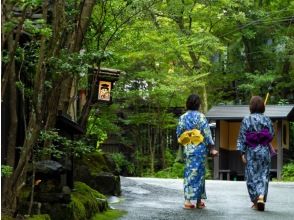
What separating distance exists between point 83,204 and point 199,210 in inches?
85.9

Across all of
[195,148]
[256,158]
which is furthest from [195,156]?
[256,158]

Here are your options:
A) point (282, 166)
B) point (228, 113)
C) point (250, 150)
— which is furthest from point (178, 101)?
point (250, 150)

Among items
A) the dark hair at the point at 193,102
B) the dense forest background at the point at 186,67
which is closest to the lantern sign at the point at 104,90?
the dark hair at the point at 193,102

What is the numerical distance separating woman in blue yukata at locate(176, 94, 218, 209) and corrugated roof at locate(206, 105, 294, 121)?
44.1ft

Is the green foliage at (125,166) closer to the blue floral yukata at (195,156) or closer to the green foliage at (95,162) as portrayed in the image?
the green foliage at (95,162)

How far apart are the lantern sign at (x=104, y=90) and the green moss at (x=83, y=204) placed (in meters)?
3.71

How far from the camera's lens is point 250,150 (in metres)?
9.29

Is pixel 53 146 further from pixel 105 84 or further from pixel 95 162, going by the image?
pixel 105 84

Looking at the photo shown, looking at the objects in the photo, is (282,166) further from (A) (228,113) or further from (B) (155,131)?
(B) (155,131)

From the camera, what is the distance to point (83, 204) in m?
7.32

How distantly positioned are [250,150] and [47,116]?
3.95 metres

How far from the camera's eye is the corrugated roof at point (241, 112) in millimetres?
22141

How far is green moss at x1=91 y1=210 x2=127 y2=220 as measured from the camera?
759 cm

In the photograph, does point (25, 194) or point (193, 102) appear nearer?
point (25, 194)
